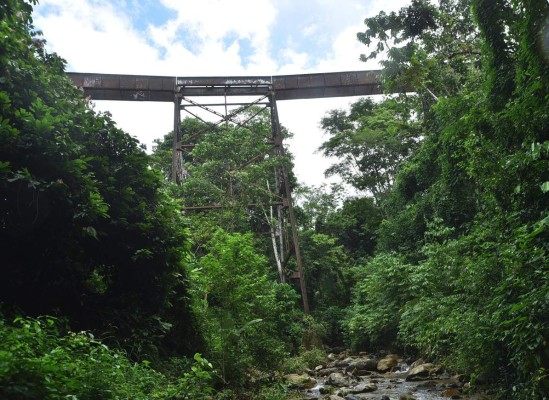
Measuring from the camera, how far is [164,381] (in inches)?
195

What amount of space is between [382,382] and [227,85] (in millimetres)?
11162

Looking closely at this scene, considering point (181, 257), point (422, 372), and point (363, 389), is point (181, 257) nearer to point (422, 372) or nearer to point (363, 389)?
point (363, 389)

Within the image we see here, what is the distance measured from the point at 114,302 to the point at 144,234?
0.97 metres

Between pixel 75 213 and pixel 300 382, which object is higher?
pixel 75 213

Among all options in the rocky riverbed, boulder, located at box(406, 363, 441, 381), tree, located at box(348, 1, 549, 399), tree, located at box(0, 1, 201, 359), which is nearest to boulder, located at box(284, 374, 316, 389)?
the rocky riverbed

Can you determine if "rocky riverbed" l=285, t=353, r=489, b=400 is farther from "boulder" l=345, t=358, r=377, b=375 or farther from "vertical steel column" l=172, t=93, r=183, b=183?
"vertical steel column" l=172, t=93, r=183, b=183

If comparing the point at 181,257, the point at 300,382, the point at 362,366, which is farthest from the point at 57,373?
the point at 362,366

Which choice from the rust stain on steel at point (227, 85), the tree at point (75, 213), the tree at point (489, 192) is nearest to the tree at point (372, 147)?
the rust stain on steel at point (227, 85)

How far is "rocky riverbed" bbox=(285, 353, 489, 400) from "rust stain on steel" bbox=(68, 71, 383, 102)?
9725 millimetres

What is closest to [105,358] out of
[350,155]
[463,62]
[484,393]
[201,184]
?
[484,393]

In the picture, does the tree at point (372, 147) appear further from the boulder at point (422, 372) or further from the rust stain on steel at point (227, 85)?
the boulder at point (422, 372)

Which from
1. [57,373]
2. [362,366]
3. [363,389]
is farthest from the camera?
[362,366]

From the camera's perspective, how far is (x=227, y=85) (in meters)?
15.7

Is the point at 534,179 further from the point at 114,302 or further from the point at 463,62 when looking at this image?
the point at 463,62
